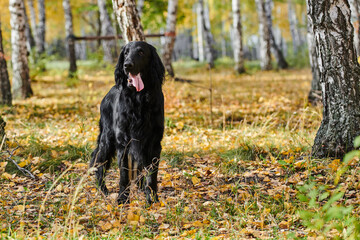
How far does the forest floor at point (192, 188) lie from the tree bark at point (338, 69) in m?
0.34

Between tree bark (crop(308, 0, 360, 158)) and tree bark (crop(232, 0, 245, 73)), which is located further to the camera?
tree bark (crop(232, 0, 245, 73))

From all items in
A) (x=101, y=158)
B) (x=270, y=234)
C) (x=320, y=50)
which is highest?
(x=320, y=50)

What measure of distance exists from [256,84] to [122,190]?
934 centimetres

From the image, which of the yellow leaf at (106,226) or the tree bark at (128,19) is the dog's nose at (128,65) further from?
the tree bark at (128,19)

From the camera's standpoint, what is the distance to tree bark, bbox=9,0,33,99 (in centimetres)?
957

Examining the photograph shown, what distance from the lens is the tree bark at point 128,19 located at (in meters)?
6.22

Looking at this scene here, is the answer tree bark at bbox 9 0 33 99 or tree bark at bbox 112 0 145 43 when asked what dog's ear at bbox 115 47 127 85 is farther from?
tree bark at bbox 9 0 33 99

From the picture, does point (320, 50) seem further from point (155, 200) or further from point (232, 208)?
point (155, 200)

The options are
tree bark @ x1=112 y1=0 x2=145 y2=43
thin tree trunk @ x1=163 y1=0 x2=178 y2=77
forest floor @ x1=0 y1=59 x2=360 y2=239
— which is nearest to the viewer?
forest floor @ x1=0 y1=59 x2=360 y2=239

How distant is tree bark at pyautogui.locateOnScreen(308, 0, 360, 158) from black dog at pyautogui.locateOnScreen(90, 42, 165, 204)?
6.15 feet

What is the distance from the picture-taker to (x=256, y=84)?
12.3 meters

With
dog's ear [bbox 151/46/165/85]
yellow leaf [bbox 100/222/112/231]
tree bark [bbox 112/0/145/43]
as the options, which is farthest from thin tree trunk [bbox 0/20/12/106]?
yellow leaf [bbox 100/222/112/231]

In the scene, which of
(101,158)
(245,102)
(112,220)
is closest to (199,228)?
(112,220)

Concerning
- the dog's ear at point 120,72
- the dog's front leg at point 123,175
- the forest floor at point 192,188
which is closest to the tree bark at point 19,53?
the forest floor at point 192,188
